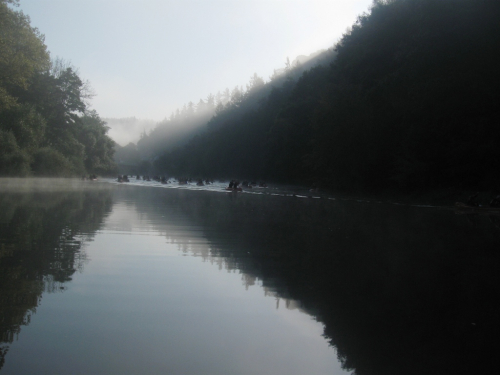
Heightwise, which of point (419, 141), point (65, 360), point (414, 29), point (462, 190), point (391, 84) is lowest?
point (65, 360)

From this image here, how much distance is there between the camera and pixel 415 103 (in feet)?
126

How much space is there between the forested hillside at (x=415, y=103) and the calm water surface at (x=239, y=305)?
24916 mm

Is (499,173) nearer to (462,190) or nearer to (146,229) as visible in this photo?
(462,190)

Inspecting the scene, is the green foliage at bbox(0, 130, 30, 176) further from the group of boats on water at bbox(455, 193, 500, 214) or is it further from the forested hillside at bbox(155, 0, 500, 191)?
the group of boats on water at bbox(455, 193, 500, 214)

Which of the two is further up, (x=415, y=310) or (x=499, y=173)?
(x=499, y=173)

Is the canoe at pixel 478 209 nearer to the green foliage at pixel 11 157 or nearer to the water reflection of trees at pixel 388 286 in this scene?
the water reflection of trees at pixel 388 286

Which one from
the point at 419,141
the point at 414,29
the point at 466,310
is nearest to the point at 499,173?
the point at 419,141

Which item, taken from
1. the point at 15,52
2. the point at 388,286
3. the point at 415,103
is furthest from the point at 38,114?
the point at 388,286

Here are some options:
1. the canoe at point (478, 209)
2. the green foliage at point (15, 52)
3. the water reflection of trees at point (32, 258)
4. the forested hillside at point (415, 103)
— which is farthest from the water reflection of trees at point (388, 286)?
the green foliage at point (15, 52)

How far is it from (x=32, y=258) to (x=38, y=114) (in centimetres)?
5075

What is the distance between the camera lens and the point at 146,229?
43.8ft

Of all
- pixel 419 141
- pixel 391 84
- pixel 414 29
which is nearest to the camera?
pixel 419 141

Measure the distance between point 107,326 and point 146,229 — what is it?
334 inches

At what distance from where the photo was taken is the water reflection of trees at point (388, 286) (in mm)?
4762
